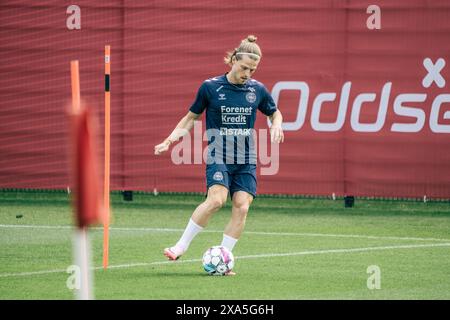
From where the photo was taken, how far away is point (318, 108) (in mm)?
18156

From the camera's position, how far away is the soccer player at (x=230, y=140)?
11.5m

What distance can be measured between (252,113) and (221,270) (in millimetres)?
1696

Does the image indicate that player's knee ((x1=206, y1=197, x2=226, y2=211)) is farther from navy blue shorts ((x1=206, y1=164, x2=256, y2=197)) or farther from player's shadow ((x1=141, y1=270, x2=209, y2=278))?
player's shadow ((x1=141, y1=270, x2=209, y2=278))

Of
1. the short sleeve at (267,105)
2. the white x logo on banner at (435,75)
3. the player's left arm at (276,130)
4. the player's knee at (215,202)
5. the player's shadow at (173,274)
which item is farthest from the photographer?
the white x logo on banner at (435,75)

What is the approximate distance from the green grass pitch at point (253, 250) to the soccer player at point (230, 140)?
506 millimetres

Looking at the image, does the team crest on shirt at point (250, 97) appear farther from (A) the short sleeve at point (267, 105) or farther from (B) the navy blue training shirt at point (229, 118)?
(A) the short sleeve at point (267, 105)

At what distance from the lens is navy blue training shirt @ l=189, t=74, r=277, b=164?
38.3ft

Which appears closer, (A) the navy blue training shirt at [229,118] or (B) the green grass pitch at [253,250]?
(B) the green grass pitch at [253,250]

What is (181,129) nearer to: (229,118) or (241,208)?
(229,118)

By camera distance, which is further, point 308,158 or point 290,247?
point 308,158

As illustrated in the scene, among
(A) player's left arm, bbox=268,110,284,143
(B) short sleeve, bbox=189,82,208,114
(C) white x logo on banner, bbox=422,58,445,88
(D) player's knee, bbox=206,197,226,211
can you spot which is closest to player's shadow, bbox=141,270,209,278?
(D) player's knee, bbox=206,197,226,211

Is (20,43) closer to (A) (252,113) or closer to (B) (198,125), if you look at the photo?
(B) (198,125)

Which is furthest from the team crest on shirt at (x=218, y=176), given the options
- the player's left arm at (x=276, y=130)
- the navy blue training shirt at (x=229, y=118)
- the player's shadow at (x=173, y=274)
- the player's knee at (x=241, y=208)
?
the player's shadow at (x=173, y=274)
